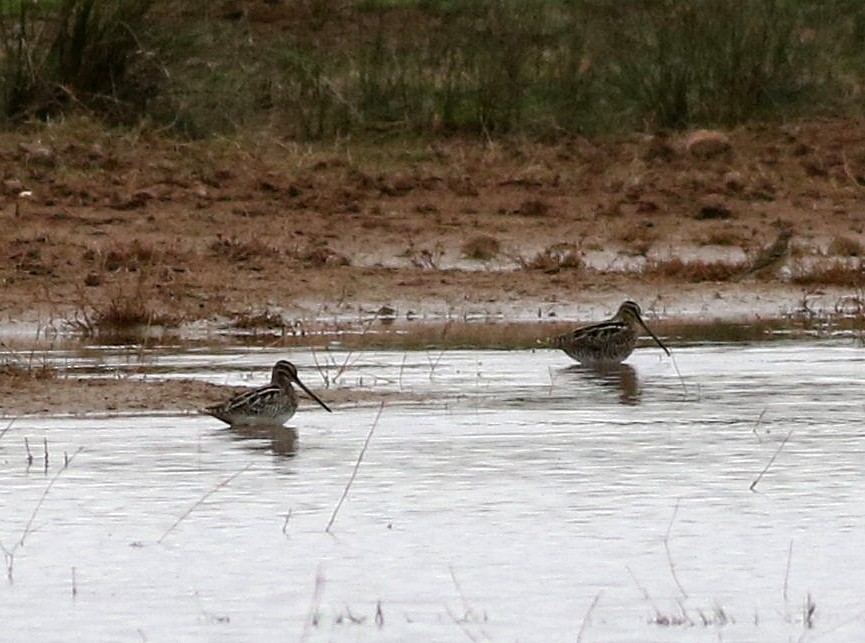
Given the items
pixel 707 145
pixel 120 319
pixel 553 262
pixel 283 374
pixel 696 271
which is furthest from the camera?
pixel 707 145

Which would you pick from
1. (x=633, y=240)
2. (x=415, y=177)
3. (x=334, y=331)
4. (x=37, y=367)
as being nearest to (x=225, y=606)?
(x=37, y=367)

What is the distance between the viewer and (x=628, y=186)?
60.6ft

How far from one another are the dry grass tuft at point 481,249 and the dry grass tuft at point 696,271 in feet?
3.77

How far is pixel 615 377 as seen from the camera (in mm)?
12492

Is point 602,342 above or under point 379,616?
above

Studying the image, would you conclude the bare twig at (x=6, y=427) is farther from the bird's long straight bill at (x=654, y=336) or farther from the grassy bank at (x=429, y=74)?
the grassy bank at (x=429, y=74)

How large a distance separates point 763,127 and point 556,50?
2.86 m

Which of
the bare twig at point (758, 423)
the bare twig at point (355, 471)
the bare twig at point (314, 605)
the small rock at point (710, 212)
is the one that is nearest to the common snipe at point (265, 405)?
the bare twig at point (355, 471)

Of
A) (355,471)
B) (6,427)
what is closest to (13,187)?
(6,427)

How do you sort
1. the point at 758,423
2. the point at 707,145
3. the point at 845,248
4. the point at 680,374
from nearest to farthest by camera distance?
1. the point at 758,423
2. the point at 680,374
3. the point at 845,248
4. the point at 707,145

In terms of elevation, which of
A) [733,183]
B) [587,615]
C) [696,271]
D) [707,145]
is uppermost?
[707,145]

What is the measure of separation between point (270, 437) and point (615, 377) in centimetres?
288

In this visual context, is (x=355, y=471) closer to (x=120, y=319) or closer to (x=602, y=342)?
(x=602, y=342)

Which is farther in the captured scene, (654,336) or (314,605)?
(654,336)
